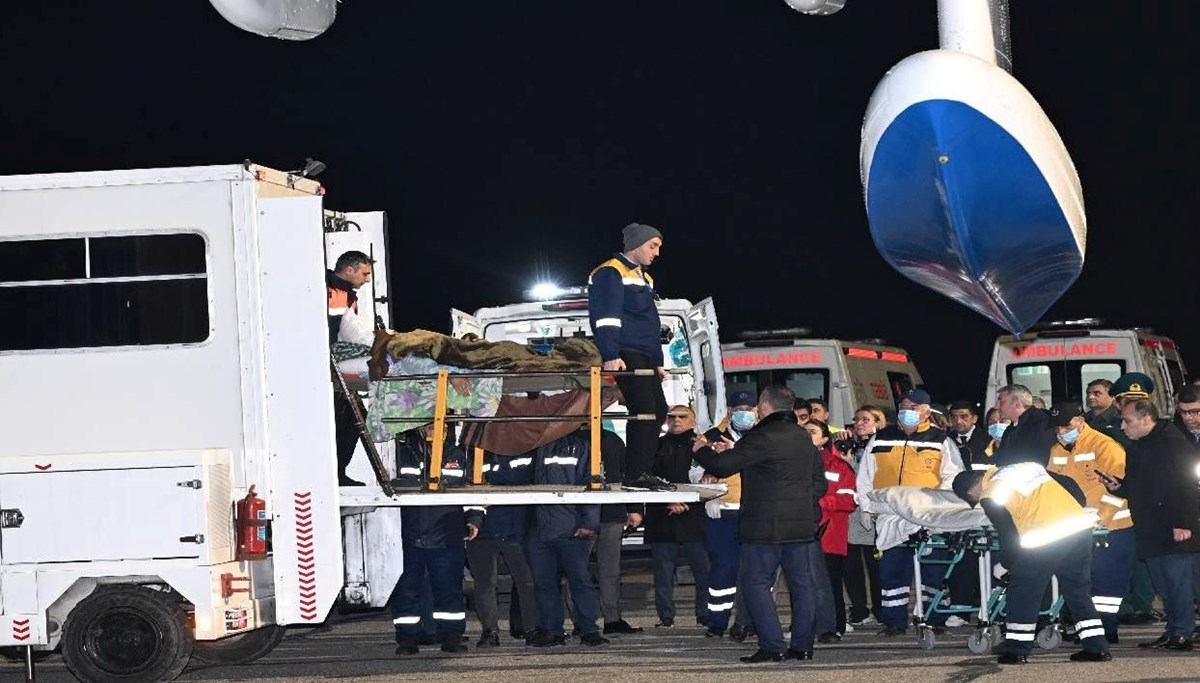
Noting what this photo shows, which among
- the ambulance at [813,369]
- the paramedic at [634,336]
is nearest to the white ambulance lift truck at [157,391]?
the paramedic at [634,336]

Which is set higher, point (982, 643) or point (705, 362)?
point (705, 362)

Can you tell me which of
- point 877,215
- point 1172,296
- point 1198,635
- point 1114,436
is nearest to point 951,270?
point 877,215

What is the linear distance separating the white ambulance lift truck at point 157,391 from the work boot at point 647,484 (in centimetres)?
15

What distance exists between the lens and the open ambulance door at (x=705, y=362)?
15648mm

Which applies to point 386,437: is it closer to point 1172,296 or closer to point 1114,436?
point 1114,436

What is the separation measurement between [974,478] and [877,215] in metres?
2.46

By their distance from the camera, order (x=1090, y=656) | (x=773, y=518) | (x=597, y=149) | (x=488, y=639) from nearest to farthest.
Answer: (x=1090, y=656), (x=773, y=518), (x=488, y=639), (x=597, y=149)

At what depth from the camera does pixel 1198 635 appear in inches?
489

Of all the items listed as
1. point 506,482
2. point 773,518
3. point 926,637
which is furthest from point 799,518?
point 506,482

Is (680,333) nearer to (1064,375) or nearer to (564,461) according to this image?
(564,461)

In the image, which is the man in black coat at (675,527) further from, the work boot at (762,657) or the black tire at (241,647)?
the black tire at (241,647)

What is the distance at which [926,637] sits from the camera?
481 inches

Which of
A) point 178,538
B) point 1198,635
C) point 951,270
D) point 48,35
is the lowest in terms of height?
point 1198,635

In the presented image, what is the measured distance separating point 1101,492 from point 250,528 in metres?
5.89
